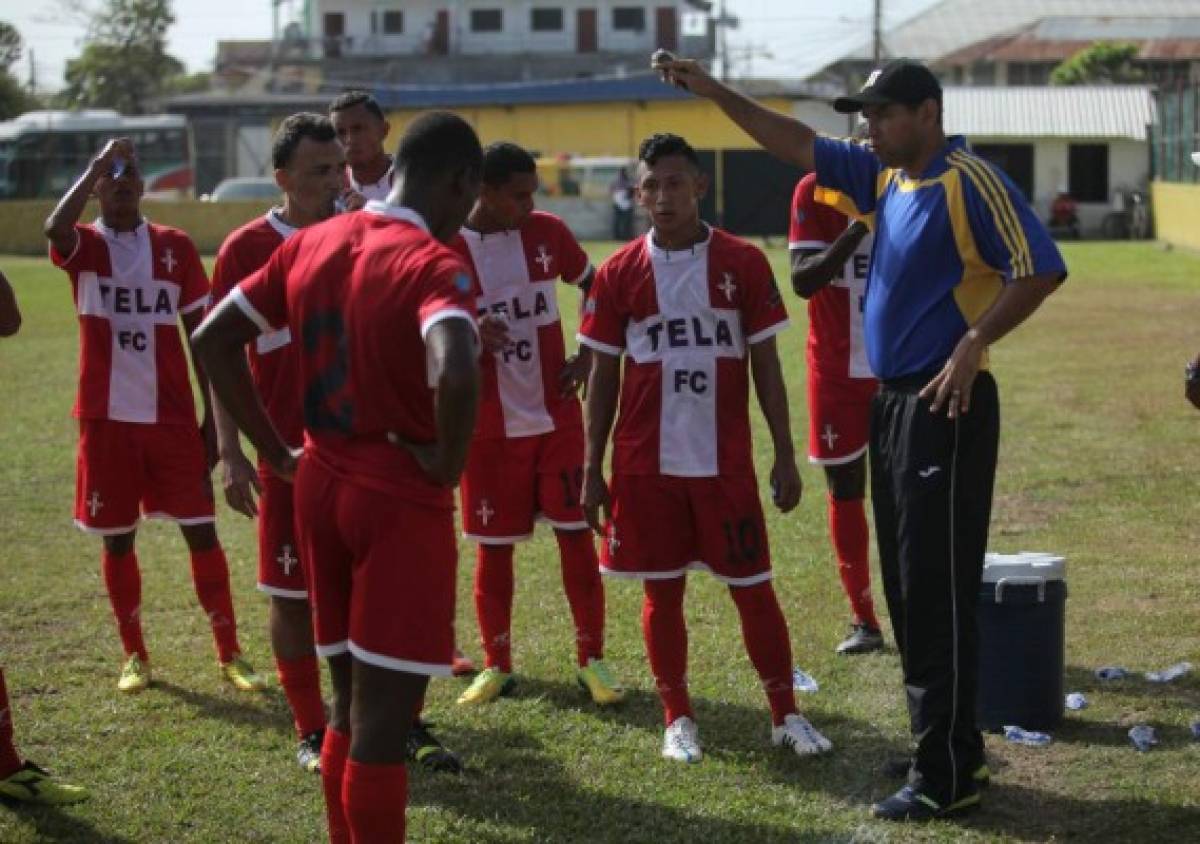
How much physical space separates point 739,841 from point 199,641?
3.89 m

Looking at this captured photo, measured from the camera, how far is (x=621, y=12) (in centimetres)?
9362

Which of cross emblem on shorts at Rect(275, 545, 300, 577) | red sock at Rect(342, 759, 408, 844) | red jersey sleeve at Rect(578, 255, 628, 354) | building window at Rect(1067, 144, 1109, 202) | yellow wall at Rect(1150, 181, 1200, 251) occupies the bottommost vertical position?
red sock at Rect(342, 759, 408, 844)

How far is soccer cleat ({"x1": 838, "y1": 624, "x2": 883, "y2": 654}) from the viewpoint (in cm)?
848

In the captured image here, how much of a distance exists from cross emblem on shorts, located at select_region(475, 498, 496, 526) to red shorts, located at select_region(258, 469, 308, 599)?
131 cm

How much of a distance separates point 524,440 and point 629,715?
1267 millimetres

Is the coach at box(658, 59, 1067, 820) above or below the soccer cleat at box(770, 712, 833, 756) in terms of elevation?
above

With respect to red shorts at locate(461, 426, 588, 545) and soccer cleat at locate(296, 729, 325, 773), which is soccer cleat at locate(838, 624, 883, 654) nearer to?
red shorts at locate(461, 426, 588, 545)

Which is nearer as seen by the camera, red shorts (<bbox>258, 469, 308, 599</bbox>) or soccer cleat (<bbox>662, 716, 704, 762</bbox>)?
red shorts (<bbox>258, 469, 308, 599</bbox>)

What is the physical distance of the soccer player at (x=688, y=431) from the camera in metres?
6.91

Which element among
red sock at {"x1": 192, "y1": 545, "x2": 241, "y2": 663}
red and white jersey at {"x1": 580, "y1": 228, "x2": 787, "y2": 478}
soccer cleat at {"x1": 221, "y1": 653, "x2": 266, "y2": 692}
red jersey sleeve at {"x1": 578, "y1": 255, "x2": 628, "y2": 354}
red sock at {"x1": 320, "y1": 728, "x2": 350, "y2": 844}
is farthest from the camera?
red sock at {"x1": 192, "y1": 545, "x2": 241, "y2": 663}

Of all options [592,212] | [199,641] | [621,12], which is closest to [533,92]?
[592,212]

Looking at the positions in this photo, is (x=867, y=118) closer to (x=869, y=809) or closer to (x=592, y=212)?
(x=869, y=809)

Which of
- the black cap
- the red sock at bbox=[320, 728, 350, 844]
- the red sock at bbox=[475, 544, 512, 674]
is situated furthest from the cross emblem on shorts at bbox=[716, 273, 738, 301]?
the red sock at bbox=[320, 728, 350, 844]

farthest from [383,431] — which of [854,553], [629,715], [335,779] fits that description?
[854,553]
